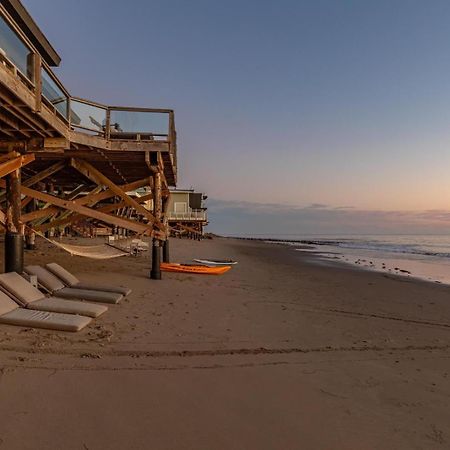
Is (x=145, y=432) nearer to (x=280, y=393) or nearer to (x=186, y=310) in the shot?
(x=280, y=393)

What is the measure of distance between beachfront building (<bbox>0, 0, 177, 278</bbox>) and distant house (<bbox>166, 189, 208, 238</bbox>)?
32.7 meters

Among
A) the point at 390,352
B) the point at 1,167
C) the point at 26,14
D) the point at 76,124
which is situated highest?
the point at 26,14

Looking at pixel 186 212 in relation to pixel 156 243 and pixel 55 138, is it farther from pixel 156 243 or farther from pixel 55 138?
pixel 55 138

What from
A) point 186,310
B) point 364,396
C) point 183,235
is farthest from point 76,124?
point 183,235

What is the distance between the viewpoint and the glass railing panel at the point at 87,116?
9.75 meters

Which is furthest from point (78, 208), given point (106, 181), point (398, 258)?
point (398, 258)

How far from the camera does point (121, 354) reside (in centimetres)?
504

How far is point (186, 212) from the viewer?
5050 cm

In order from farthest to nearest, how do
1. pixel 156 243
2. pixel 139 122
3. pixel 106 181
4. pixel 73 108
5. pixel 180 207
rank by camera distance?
pixel 180 207
pixel 156 243
pixel 106 181
pixel 139 122
pixel 73 108

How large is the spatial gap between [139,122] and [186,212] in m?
39.3

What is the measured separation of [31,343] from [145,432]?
8.76 feet

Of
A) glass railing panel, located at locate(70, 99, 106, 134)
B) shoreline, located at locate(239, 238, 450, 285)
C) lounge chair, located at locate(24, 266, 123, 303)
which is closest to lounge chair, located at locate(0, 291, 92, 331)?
lounge chair, located at locate(24, 266, 123, 303)

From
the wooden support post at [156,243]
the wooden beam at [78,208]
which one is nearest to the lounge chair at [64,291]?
the wooden beam at [78,208]

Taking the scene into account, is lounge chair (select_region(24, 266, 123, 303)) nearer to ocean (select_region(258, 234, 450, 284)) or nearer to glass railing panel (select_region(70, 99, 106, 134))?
glass railing panel (select_region(70, 99, 106, 134))
